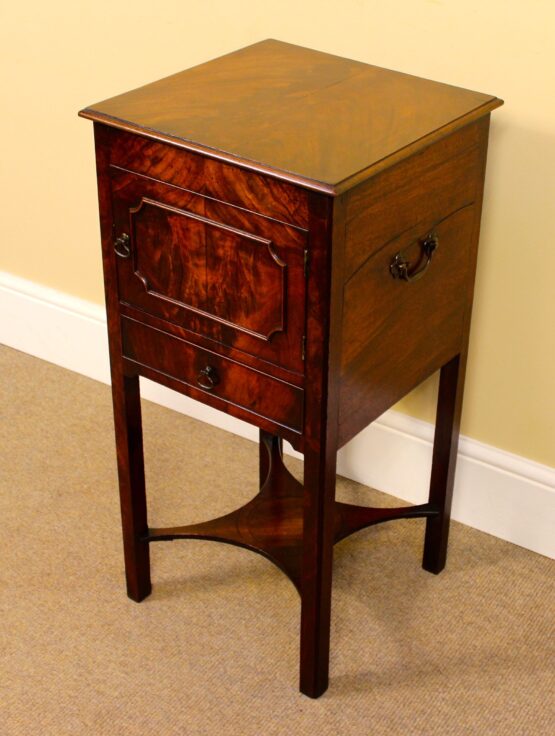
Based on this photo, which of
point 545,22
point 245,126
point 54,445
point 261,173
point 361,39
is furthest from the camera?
point 54,445

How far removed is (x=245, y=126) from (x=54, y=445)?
1.11m

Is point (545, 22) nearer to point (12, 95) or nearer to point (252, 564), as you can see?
point (252, 564)

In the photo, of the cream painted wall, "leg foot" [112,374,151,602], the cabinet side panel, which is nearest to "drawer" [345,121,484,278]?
the cabinet side panel

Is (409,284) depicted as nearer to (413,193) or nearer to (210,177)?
(413,193)

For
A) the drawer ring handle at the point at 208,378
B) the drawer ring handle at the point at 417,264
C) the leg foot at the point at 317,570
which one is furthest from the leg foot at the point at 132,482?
the drawer ring handle at the point at 417,264

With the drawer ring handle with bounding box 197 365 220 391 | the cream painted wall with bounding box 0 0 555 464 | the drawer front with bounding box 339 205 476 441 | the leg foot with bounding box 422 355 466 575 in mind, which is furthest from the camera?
the leg foot with bounding box 422 355 466 575

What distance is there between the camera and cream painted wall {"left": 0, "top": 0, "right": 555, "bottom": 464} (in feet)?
6.01

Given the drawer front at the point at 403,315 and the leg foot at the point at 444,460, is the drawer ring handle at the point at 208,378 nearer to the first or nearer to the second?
the drawer front at the point at 403,315

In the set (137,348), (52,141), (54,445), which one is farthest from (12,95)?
(137,348)

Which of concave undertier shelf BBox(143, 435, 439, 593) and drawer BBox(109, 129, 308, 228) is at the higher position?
drawer BBox(109, 129, 308, 228)

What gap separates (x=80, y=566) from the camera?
213cm

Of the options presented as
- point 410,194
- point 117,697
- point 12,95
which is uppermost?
point 410,194

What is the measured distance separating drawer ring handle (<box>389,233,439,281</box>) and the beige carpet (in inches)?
A: 26.2

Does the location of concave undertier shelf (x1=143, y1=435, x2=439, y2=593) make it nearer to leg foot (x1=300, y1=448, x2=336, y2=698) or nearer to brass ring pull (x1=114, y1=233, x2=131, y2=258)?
leg foot (x1=300, y1=448, x2=336, y2=698)
